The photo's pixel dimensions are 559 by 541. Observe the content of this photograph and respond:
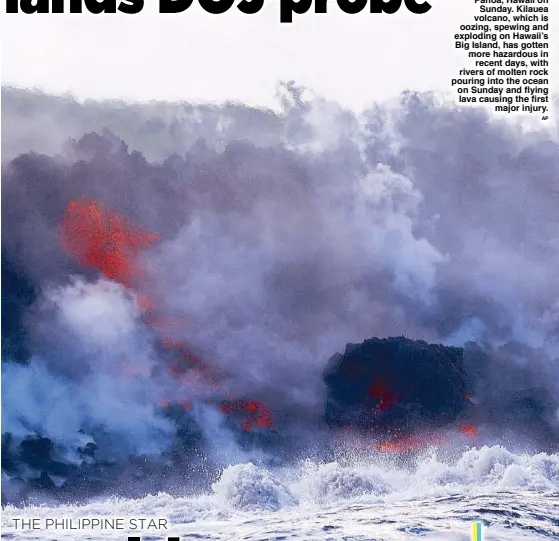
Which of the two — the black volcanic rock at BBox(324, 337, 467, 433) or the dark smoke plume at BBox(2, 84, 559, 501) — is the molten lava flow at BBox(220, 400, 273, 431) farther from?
the black volcanic rock at BBox(324, 337, 467, 433)

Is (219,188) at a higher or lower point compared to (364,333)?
higher

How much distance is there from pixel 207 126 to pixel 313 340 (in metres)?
2.60

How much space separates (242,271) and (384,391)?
201 centimetres

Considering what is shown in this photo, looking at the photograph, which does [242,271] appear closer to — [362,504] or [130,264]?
[130,264]

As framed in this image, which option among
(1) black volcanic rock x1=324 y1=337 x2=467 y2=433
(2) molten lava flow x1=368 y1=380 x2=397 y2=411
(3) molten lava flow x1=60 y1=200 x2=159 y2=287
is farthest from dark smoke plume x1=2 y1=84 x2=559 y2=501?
(2) molten lava flow x1=368 y1=380 x2=397 y2=411

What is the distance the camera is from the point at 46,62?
9047 millimetres

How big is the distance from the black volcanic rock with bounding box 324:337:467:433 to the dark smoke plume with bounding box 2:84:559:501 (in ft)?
0.46

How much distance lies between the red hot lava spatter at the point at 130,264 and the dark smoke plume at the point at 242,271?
0.02 meters

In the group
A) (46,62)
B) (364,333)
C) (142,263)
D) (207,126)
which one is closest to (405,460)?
(364,333)

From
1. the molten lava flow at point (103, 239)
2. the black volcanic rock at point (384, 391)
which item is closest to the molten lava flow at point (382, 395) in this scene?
the black volcanic rock at point (384, 391)

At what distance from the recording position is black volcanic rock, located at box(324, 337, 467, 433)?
904 cm

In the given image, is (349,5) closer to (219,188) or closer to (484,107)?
(484,107)

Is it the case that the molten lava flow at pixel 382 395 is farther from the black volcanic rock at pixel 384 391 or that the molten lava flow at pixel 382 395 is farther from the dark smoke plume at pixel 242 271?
the dark smoke plume at pixel 242 271

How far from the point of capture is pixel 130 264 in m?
9.03
